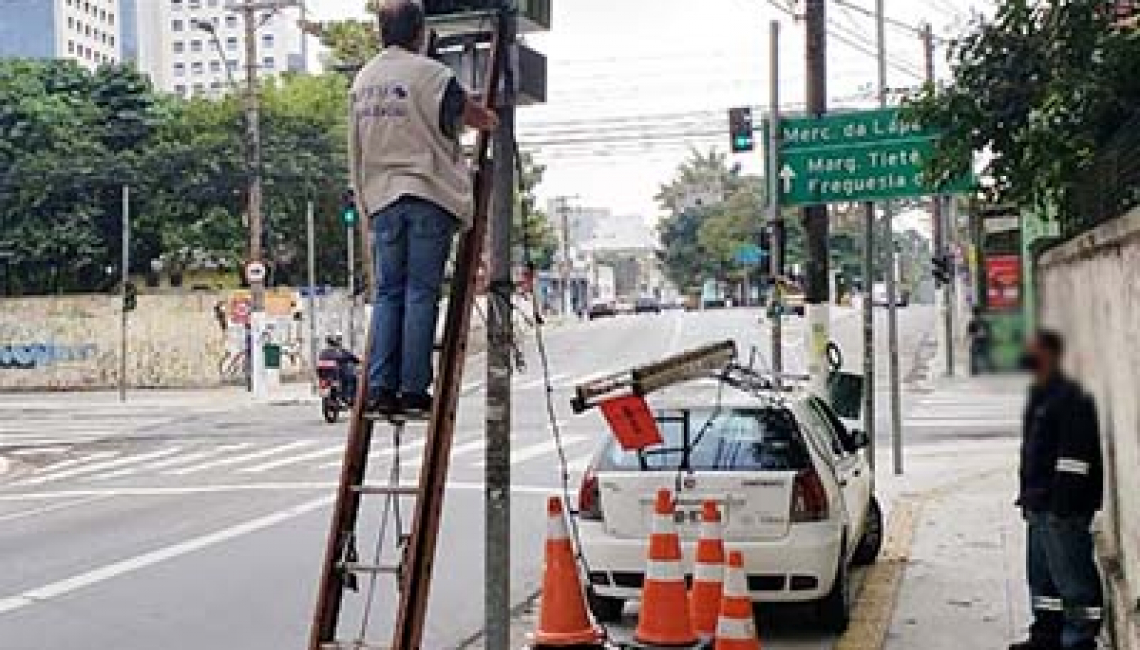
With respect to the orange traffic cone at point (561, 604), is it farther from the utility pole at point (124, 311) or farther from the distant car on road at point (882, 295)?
the utility pole at point (124, 311)

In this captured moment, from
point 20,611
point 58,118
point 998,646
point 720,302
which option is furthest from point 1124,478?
point 720,302

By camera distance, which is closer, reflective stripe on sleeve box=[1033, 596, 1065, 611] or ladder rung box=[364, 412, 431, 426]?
ladder rung box=[364, 412, 431, 426]

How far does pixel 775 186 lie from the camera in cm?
1512

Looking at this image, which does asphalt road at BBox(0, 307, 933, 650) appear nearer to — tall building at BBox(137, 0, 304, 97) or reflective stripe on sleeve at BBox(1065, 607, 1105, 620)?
reflective stripe on sleeve at BBox(1065, 607, 1105, 620)

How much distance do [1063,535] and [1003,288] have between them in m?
3.82

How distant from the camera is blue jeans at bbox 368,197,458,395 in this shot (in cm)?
544

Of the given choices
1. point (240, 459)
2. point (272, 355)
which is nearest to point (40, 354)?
point (272, 355)

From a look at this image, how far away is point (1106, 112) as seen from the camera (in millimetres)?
9398

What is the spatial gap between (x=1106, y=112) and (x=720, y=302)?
256ft

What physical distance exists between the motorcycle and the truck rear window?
66.7ft

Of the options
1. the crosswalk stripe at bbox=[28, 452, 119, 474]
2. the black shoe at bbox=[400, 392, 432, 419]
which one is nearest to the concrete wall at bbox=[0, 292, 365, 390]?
the crosswalk stripe at bbox=[28, 452, 119, 474]

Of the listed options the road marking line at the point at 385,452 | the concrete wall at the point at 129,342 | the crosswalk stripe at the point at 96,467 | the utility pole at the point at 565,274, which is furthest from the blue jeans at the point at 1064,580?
the utility pole at the point at 565,274

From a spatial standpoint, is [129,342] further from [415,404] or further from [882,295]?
[415,404]


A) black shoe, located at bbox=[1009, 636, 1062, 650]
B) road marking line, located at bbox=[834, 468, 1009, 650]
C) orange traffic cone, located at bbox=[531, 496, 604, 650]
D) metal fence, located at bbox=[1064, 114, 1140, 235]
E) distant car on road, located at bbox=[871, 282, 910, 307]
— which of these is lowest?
road marking line, located at bbox=[834, 468, 1009, 650]
